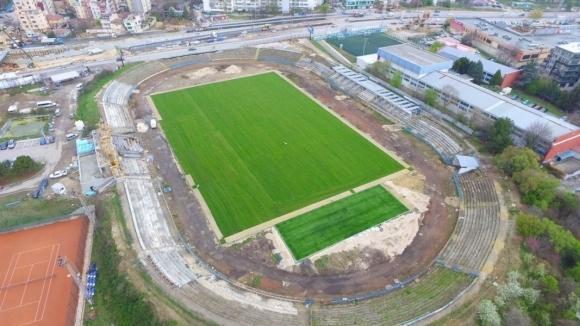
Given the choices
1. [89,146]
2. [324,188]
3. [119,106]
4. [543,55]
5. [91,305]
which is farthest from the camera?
[543,55]

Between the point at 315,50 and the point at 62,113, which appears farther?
the point at 315,50

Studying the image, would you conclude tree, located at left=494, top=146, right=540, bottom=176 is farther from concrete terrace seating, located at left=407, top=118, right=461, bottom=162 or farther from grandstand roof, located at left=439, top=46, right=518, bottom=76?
grandstand roof, located at left=439, top=46, right=518, bottom=76

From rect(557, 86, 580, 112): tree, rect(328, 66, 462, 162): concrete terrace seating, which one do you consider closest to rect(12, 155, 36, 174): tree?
rect(328, 66, 462, 162): concrete terrace seating

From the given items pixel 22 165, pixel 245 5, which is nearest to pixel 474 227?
pixel 22 165

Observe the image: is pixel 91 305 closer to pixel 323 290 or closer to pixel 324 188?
pixel 323 290

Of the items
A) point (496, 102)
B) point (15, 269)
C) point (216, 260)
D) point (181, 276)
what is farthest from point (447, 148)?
point (15, 269)

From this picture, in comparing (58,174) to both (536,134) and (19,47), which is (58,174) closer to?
(19,47)
